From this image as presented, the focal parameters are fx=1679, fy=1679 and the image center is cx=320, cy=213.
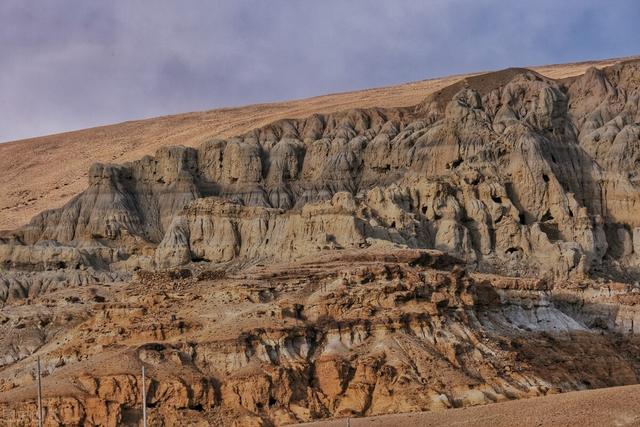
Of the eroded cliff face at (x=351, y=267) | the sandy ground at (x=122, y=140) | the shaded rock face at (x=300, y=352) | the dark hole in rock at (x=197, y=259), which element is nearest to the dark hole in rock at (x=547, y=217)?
the eroded cliff face at (x=351, y=267)

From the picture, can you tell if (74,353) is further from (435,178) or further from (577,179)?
(577,179)

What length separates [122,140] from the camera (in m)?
162

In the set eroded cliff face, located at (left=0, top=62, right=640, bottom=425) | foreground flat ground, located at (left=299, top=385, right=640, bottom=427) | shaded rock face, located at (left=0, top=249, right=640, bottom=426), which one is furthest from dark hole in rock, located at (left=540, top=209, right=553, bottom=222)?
foreground flat ground, located at (left=299, top=385, right=640, bottom=427)

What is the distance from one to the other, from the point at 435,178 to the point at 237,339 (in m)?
32.4

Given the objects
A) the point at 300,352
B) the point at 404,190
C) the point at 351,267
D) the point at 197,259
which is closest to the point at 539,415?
the point at 300,352

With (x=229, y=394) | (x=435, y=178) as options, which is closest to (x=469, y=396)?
(x=229, y=394)

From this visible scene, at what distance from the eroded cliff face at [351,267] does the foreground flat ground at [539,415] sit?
2.23 m

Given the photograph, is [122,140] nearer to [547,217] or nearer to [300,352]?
[547,217]

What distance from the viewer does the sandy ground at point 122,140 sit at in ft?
459

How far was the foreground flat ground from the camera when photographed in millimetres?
55188

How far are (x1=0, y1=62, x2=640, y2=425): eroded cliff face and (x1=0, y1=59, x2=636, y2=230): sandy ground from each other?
92.7 ft

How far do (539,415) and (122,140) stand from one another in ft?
363

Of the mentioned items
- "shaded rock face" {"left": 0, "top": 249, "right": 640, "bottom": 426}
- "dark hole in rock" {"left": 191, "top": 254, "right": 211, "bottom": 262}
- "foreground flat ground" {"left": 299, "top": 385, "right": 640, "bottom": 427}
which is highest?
"dark hole in rock" {"left": 191, "top": 254, "right": 211, "bottom": 262}

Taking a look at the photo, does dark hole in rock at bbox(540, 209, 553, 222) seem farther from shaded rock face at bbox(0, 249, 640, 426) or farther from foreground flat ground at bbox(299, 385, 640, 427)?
foreground flat ground at bbox(299, 385, 640, 427)
